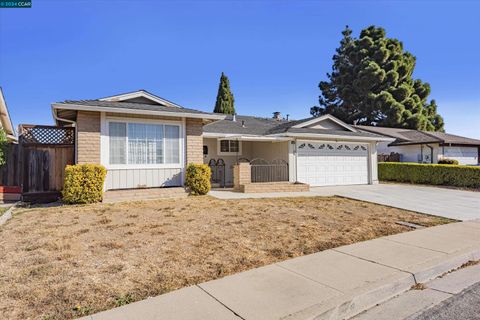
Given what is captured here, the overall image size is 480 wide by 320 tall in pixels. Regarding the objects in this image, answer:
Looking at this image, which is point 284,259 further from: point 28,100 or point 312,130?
point 28,100

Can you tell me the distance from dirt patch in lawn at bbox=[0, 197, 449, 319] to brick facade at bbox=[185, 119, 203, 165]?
3065 millimetres

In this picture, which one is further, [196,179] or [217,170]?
[217,170]

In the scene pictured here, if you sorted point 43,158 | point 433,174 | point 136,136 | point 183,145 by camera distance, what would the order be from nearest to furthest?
point 43,158 → point 136,136 → point 183,145 → point 433,174

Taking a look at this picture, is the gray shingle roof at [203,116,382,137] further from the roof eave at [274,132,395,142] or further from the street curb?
the street curb

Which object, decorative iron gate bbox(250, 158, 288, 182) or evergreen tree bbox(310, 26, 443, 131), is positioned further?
evergreen tree bbox(310, 26, 443, 131)

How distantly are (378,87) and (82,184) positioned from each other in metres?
36.6

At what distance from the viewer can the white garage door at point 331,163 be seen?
49.5 feet

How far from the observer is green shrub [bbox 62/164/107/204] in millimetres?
9133

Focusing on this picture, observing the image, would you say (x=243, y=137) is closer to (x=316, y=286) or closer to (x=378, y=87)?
(x=316, y=286)

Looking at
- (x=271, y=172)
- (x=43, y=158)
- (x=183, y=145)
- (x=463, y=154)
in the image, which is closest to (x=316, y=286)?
(x=183, y=145)

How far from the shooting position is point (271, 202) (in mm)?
10062

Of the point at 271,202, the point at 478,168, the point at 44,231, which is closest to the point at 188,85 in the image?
the point at 271,202

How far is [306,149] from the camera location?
1517 cm

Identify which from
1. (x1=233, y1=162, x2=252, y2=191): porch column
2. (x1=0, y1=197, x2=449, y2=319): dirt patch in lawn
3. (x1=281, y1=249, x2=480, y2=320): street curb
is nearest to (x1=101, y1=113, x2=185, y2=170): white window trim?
(x1=0, y1=197, x2=449, y2=319): dirt patch in lawn
